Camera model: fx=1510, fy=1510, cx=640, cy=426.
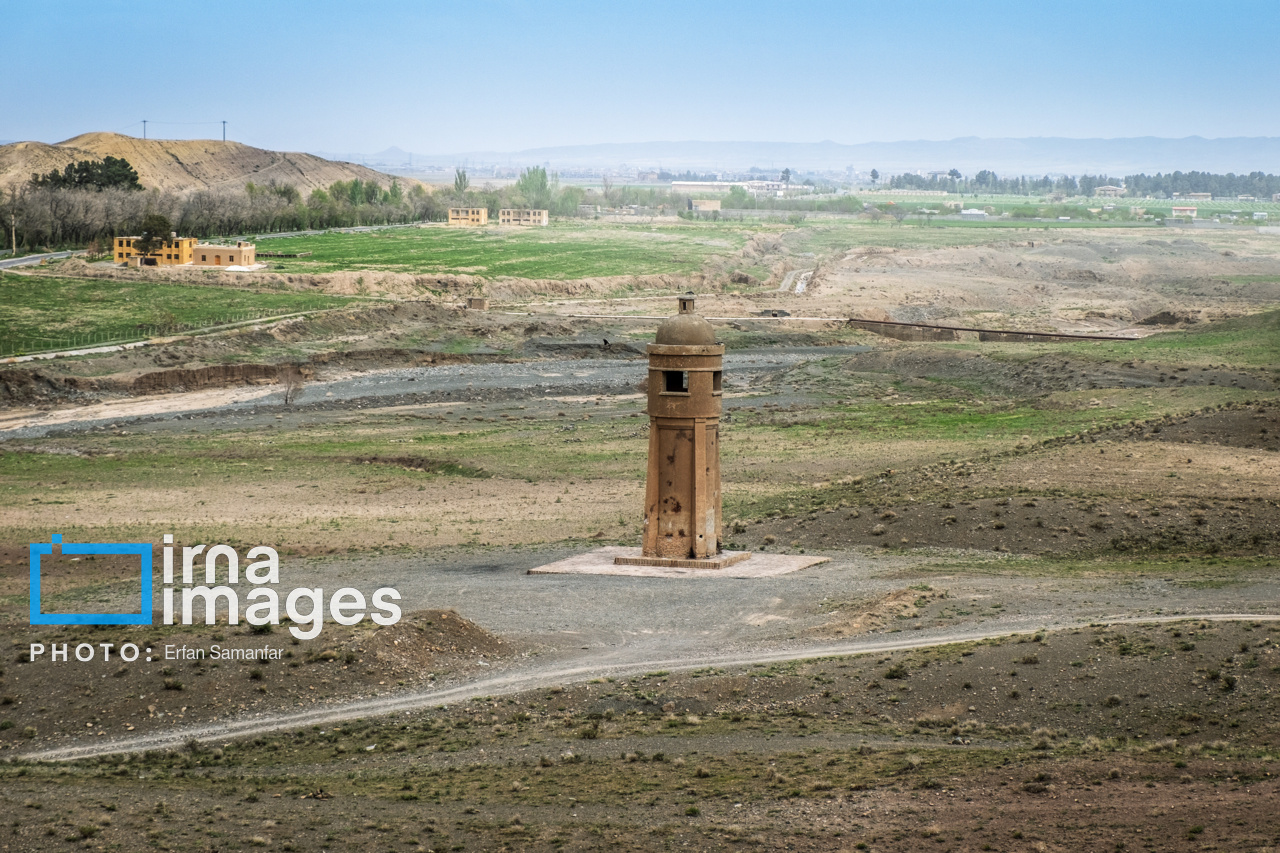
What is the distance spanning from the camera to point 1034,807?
14.3 meters

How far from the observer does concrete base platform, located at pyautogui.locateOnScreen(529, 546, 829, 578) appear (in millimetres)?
28172

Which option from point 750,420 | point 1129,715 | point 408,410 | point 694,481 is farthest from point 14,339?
point 1129,715

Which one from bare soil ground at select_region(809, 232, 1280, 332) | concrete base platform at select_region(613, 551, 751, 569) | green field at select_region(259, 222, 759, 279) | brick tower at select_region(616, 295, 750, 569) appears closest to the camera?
brick tower at select_region(616, 295, 750, 569)

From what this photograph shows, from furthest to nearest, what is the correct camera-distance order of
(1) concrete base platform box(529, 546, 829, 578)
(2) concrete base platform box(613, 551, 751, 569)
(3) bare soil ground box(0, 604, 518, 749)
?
1. (2) concrete base platform box(613, 551, 751, 569)
2. (1) concrete base platform box(529, 546, 829, 578)
3. (3) bare soil ground box(0, 604, 518, 749)

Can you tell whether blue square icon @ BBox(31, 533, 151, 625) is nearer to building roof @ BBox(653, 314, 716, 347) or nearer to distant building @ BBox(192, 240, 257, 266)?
building roof @ BBox(653, 314, 716, 347)

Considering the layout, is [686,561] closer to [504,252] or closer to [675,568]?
[675,568]

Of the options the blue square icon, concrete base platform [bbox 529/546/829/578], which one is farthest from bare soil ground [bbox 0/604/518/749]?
concrete base platform [bbox 529/546/829/578]

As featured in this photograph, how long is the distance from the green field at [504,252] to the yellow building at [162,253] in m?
6.84

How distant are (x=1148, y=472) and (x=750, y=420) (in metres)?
24.0

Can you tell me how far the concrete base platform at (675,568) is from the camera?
2817 centimetres

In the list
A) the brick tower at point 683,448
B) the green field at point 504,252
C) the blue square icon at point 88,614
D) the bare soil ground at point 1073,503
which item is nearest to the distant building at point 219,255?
the green field at point 504,252

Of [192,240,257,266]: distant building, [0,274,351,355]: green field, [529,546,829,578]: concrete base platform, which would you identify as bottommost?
[529,546,829,578]: concrete base platform

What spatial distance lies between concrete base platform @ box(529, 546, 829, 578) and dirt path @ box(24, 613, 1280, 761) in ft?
19.8

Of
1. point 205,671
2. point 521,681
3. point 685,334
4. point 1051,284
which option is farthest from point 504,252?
point 205,671
